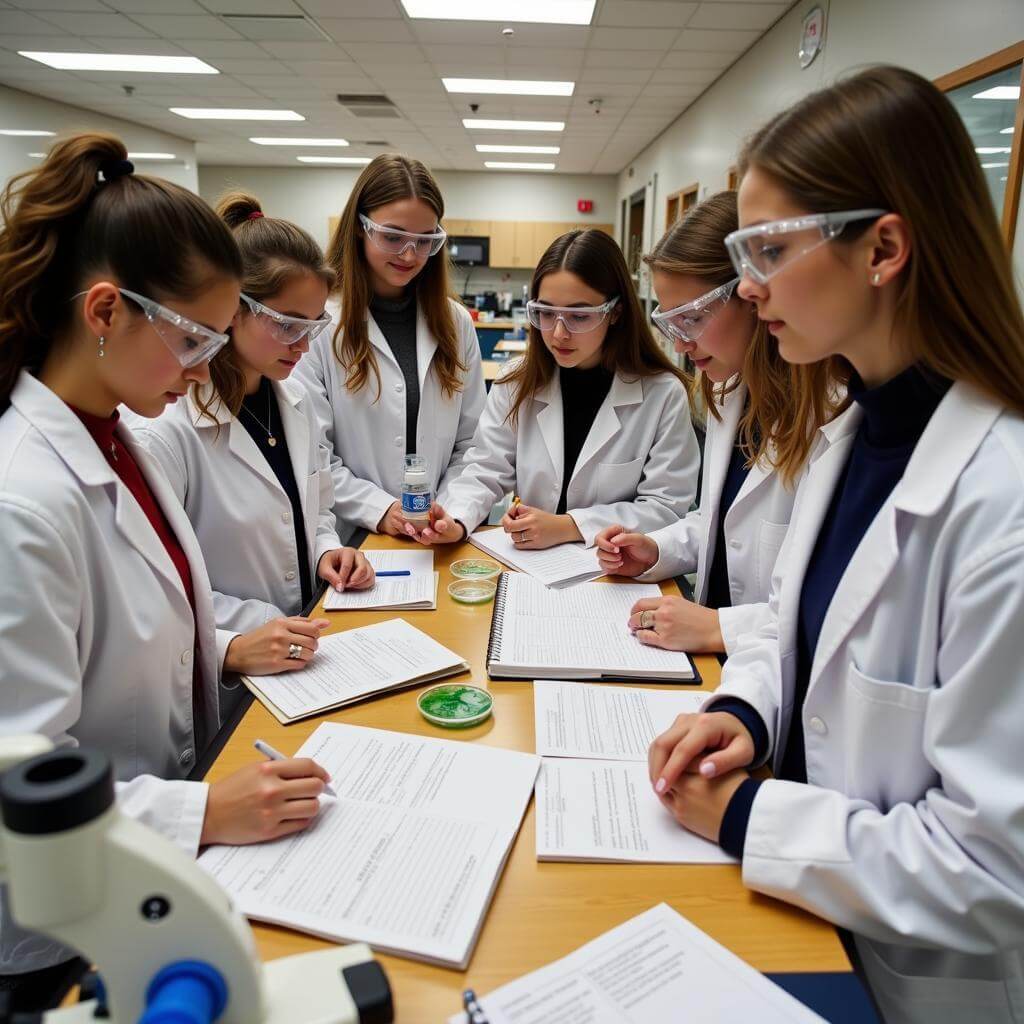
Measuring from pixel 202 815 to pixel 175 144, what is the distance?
11.1 meters

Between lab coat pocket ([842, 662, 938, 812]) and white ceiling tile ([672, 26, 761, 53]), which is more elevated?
white ceiling tile ([672, 26, 761, 53])

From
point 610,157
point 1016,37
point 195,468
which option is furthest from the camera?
point 610,157

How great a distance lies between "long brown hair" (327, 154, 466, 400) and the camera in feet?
7.00

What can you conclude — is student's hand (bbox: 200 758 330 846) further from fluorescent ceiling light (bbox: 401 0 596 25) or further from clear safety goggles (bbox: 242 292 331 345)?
fluorescent ceiling light (bbox: 401 0 596 25)

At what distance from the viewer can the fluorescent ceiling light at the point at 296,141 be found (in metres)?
9.60

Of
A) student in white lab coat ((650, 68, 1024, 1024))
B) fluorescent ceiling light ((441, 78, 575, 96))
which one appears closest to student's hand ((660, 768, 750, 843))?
student in white lab coat ((650, 68, 1024, 1024))

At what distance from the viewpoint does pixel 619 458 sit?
2104 millimetres

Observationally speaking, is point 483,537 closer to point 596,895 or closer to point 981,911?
point 596,895

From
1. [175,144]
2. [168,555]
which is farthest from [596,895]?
[175,144]

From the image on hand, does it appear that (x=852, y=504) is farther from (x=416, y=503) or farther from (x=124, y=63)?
(x=124, y=63)

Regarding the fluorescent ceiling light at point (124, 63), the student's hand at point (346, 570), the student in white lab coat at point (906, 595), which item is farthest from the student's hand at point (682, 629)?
the fluorescent ceiling light at point (124, 63)

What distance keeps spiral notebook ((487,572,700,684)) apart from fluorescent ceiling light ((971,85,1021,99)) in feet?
7.45

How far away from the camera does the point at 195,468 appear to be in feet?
5.20

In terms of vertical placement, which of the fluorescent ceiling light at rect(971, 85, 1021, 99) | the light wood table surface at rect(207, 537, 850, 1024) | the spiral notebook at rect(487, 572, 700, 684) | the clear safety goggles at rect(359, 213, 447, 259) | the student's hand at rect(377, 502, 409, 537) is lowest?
the light wood table surface at rect(207, 537, 850, 1024)
